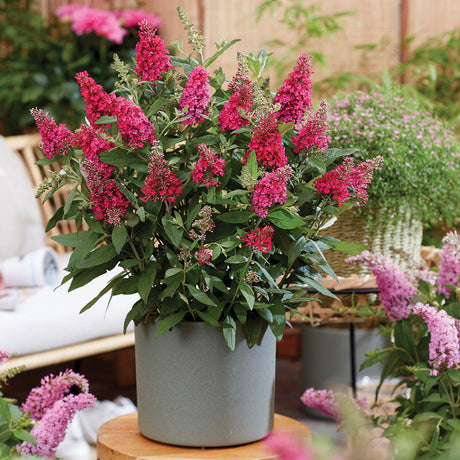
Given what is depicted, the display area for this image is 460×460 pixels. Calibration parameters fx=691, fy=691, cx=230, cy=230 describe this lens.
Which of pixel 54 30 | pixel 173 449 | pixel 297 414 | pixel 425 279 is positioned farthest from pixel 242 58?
pixel 54 30

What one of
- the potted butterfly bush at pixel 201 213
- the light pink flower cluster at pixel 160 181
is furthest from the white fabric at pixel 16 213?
the light pink flower cluster at pixel 160 181

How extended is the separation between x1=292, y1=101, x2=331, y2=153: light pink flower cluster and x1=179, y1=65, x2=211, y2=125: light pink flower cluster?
0.11m

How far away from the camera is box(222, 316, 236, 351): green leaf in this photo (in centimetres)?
79

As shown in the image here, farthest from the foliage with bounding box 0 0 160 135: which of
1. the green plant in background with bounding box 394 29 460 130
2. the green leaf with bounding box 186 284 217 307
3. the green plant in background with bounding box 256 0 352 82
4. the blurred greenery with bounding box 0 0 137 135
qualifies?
the green leaf with bounding box 186 284 217 307

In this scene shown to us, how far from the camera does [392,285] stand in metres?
1.12

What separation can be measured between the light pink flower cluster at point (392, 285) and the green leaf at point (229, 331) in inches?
15.4

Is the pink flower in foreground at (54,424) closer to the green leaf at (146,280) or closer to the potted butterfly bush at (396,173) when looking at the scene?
Result: the green leaf at (146,280)

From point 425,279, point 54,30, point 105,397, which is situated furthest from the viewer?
point 54,30

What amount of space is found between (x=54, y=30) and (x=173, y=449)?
2.54 metres

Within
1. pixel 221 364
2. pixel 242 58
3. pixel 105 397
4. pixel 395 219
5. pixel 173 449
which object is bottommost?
pixel 105 397

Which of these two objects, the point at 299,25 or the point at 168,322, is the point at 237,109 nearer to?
the point at 168,322

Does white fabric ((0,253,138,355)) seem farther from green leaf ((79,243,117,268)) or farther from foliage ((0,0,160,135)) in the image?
foliage ((0,0,160,135))

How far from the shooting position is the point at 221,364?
820 millimetres

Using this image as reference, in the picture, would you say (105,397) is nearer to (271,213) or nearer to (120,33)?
(120,33)
